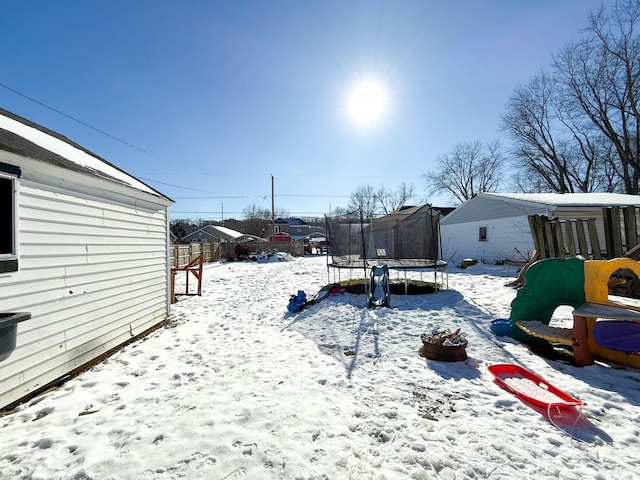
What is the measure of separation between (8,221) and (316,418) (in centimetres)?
348

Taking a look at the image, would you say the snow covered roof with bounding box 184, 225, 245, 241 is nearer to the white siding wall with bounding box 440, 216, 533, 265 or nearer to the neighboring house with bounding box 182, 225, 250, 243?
the neighboring house with bounding box 182, 225, 250, 243

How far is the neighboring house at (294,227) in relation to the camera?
66.5 m

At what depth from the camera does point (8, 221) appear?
2.81m

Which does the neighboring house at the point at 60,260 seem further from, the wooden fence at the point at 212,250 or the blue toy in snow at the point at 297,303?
the wooden fence at the point at 212,250

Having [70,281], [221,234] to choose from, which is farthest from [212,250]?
[221,234]

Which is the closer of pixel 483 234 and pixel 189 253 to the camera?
pixel 483 234

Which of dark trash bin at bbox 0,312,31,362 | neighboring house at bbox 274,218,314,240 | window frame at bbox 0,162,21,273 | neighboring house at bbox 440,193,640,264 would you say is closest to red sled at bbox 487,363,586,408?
dark trash bin at bbox 0,312,31,362

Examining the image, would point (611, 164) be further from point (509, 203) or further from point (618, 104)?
point (509, 203)

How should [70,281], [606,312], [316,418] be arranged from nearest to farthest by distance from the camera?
[316,418]
[606,312]
[70,281]

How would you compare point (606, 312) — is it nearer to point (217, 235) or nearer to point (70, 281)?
point (70, 281)

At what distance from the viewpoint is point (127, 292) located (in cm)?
473

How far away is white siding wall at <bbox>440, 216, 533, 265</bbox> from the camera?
13594 mm

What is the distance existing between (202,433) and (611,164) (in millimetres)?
37387

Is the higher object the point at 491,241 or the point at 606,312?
A: the point at 491,241
